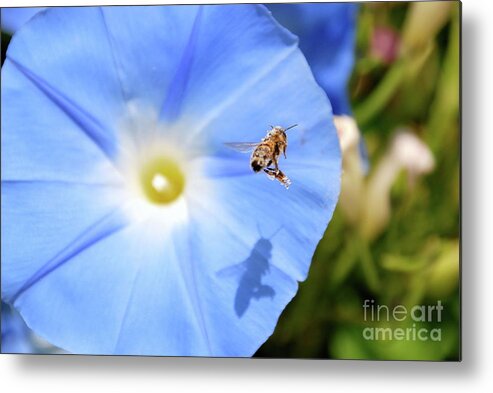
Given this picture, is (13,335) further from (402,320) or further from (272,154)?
(402,320)

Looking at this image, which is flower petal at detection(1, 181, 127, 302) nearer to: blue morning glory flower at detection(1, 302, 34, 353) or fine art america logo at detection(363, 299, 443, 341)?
blue morning glory flower at detection(1, 302, 34, 353)

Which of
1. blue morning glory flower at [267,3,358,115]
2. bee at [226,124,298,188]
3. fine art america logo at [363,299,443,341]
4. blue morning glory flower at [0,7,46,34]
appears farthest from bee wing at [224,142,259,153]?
blue morning glory flower at [0,7,46,34]

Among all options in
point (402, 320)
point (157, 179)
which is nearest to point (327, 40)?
point (157, 179)

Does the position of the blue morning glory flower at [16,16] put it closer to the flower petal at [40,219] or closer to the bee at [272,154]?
the flower petal at [40,219]

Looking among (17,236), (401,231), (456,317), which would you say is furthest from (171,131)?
(456,317)

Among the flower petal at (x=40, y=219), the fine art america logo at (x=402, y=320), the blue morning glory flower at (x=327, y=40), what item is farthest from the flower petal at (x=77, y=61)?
the fine art america logo at (x=402, y=320)

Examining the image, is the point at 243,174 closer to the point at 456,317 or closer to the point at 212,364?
the point at 212,364
